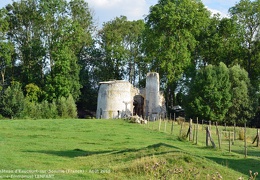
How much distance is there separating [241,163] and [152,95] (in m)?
32.3

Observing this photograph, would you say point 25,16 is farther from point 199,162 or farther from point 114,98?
point 199,162

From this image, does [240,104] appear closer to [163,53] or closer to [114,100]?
[163,53]

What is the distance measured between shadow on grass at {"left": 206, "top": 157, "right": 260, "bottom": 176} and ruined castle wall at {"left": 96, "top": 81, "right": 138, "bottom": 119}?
29.9 metres

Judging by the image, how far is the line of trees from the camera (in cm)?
4762

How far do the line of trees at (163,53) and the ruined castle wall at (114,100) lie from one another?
445cm

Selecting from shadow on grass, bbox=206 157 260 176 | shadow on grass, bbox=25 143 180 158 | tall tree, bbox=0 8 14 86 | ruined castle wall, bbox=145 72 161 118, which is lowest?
shadow on grass, bbox=206 157 260 176

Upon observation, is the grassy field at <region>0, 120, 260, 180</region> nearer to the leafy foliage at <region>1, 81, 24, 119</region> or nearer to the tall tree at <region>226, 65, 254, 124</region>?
the leafy foliage at <region>1, 81, 24, 119</region>

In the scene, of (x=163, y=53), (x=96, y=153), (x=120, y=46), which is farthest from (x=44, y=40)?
(x=96, y=153)

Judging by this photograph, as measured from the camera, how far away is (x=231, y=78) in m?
49.0

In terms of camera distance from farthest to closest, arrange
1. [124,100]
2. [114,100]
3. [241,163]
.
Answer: [124,100]
[114,100]
[241,163]

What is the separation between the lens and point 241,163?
58.4ft

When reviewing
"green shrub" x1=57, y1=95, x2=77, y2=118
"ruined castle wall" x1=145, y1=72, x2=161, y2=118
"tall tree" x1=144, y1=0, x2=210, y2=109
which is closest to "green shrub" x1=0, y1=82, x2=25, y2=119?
"green shrub" x1=57, y1=95, x2=77, y2=118

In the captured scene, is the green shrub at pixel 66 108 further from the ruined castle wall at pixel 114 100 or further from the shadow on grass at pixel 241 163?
the shadow on grass at pixel 241 163

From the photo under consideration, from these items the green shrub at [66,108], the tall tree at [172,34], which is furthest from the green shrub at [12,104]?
the tall tree at [172,34]
